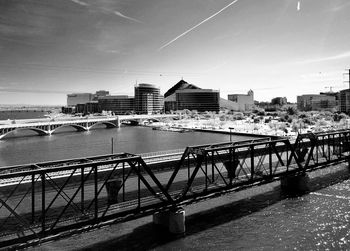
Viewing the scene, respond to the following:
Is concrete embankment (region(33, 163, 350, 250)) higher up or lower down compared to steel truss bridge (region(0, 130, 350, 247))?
lower down

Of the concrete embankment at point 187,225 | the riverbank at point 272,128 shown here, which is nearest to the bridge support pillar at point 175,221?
the concrete embankment at point 187,225

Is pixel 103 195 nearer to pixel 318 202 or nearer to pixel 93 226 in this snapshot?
pixel 93 226

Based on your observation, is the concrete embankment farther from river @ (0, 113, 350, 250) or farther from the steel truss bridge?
the steel truss bridge

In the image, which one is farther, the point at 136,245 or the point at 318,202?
the point at 318,202

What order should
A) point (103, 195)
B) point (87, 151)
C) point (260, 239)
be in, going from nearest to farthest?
point (260, 239)
point (103, 195)
point (87, 151)

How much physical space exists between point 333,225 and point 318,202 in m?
5.33

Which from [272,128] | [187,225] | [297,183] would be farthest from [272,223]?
[272,128]

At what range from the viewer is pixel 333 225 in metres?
22.6

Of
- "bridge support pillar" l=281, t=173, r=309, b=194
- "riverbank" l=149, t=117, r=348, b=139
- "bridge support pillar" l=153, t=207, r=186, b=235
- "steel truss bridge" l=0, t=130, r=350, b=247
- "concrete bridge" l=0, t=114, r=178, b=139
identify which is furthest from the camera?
"riverbank" l=149, t=117, r=348, b=139

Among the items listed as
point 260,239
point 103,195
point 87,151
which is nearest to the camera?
point 260,239

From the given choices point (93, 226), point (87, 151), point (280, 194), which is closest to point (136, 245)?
point (93, 226)

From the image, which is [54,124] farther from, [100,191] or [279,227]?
[279,227]

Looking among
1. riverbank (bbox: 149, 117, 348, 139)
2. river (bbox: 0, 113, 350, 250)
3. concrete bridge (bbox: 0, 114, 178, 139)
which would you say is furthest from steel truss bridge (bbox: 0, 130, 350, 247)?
concrete bridge (bbox: 0, 114, 178, 139)

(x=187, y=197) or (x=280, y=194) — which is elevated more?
(x=187, y=197)
